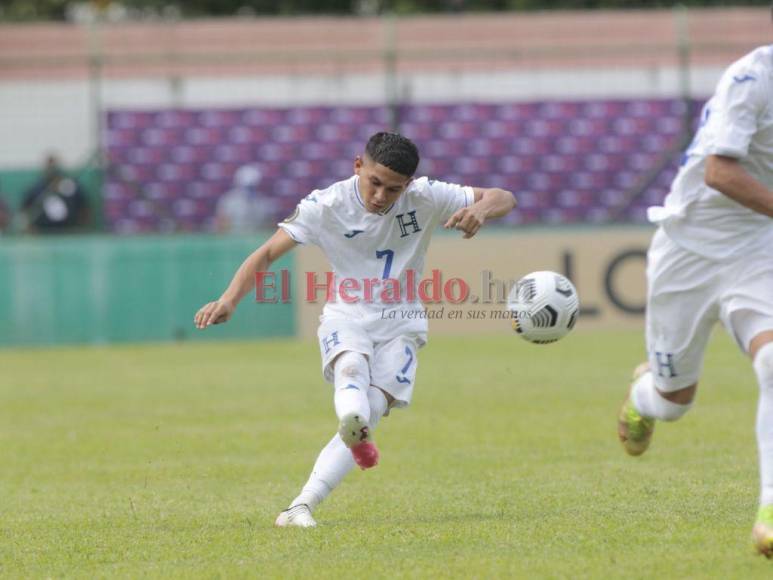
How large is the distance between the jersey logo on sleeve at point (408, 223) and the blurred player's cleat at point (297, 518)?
4.67 feet

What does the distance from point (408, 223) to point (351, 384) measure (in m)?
0.92

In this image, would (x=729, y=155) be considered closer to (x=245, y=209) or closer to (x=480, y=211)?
(x=480, y=211)

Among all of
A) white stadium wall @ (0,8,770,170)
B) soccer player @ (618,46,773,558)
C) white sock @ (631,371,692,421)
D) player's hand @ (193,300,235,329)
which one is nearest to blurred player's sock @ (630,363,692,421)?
white sock @ (631,371,692,421)

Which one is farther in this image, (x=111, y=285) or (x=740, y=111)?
(x=111, y=285)

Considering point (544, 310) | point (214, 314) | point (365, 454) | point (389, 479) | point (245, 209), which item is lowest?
point (245, 209)

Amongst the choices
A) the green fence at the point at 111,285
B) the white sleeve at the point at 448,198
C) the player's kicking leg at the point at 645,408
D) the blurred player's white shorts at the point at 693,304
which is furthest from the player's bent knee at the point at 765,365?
the green fence at the point at 111,285

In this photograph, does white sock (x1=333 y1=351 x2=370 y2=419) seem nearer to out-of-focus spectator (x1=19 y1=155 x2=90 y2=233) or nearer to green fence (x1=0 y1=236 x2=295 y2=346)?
green fence (x1=0 y1=236 x2=295 y2=346)

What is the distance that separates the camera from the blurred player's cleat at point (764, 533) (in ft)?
18.0

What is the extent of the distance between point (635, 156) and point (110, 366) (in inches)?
497

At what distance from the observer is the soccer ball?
7129 mm

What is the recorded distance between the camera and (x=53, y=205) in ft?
77.3

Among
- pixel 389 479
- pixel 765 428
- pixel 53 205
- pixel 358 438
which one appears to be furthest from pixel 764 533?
pixel 53 205

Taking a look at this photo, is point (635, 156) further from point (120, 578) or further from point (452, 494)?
point (120, 578)

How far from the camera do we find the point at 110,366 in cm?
1773
